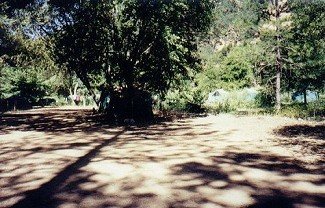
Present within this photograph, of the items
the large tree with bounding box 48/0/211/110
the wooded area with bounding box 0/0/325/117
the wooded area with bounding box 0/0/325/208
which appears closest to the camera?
the wooded area with bounding box 0/0/325/208

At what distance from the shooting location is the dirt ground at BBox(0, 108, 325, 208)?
559 centimetres

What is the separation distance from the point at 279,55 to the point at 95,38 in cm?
1449

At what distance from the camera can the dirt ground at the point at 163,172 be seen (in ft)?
18.3

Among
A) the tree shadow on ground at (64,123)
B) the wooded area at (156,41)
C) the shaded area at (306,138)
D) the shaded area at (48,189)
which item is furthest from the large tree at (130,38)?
the shaded area at (48,189)

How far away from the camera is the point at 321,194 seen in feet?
18.9

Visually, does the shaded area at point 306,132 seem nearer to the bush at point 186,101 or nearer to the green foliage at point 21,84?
the bush at point 186,101

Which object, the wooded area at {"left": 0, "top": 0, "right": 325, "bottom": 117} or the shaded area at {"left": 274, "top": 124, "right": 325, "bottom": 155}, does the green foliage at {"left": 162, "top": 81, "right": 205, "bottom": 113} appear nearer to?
the wooded area at {"left": 0, "top": 0, "right": 325, "bottom": 117}

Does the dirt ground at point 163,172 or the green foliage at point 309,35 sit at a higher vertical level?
the green foliage at point 309,35

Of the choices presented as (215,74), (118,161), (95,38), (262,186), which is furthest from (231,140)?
(215,74)

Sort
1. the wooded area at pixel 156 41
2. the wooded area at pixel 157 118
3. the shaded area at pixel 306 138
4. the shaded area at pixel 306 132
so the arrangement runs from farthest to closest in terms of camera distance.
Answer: the wooded area at pixel 156 41, the shaded area at pixel 306 132, the shaded area at pixel 306 138, the wooded area at pixel 157 118

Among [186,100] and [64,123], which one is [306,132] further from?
[186,100]

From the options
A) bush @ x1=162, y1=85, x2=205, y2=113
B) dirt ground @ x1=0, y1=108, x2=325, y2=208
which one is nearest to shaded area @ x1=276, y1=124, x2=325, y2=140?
dirt ground @ x1=0, y1=108, x2=325, y2=208

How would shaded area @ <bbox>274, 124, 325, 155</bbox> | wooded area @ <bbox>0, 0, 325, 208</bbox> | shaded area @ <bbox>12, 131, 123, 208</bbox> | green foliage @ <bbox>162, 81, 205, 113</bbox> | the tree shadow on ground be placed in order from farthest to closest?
green foliage @ <bbox>162, 81, 205, 113</bbox> → the tree shadow on ground → shaded area @ <bbox>274, 124, 325, 155</bbox> → wooded area @ <bbox>0, 0, 325, 208</bbox> → shaded area @ <bbox>12, 131, 123, 208</bbox>

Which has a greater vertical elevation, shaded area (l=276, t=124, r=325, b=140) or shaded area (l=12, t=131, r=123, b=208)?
shaded area (l=276, t=124, r=325, b=140)
